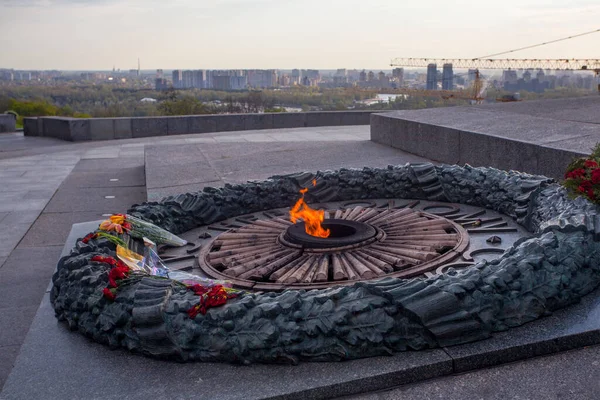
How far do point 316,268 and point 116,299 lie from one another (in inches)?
56.7

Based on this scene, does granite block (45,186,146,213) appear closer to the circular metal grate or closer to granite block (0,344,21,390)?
the circular metal grate

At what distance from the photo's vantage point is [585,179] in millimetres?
4469

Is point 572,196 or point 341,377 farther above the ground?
point 572,196

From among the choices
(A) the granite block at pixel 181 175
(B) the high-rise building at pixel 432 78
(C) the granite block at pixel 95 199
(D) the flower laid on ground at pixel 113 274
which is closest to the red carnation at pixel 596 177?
(D) the flower laid on ground at pixel 113 274

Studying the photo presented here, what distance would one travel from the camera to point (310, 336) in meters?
3.11

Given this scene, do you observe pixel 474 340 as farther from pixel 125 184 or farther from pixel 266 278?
pixel 125 184

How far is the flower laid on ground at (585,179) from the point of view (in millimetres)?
4379

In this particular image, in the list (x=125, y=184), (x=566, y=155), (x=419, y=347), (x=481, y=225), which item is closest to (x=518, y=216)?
(x=481, y=225)

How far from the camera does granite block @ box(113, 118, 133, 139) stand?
18.0 metres

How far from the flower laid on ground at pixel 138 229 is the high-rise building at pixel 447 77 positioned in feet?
133

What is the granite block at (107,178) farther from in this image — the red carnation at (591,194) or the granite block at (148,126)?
the red carnation at (591,194)

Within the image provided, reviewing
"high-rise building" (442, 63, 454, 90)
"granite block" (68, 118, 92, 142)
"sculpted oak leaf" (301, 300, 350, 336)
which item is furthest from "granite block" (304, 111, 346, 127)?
"high-rise building" (442, 63, 454, 90)

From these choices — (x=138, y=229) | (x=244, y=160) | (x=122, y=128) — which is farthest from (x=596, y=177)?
(x=122, y=128)

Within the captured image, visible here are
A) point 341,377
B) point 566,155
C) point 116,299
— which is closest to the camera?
point 341,377
